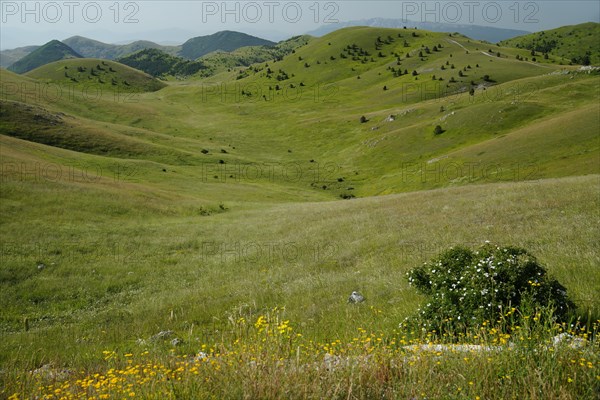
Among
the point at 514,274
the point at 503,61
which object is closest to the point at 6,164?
the point at 514,274

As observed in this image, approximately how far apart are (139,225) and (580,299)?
3392 centimetres

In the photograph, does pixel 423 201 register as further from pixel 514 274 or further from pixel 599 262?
pixel 514 274

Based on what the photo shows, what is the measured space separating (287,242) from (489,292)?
65.2 feet

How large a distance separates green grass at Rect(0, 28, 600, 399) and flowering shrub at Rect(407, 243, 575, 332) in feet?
2.47

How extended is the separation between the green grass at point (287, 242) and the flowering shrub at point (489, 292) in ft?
2.47

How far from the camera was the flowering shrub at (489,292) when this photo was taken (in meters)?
8.24

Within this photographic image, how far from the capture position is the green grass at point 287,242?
18.8 feet

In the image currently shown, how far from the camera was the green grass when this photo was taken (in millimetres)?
5719

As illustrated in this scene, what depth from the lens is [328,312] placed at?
509 inches

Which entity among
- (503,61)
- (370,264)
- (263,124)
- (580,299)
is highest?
(503,61)

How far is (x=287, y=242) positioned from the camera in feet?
91.2

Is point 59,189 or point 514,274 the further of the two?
point 59,189

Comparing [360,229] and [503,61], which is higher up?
[503,61]

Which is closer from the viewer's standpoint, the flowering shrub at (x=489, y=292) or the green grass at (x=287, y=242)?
the green grass at (x=287, y=242)
